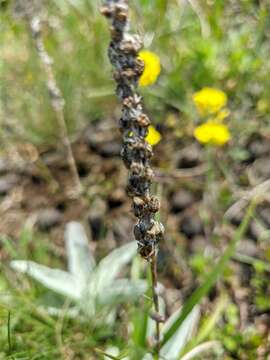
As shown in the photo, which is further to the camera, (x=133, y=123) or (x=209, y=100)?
(x=209, y=100)

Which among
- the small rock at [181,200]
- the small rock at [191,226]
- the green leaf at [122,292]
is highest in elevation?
the small rock at [181,200]

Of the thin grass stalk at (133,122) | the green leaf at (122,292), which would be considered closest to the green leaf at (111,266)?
the green leaf at (122,292)

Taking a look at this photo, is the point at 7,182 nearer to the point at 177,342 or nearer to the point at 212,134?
the point at 212,134

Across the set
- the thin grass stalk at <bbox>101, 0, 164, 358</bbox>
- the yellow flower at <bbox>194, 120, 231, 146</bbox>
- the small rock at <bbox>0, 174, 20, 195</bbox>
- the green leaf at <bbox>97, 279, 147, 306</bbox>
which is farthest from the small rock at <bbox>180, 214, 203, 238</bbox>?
the thin grass stalk at <bbox>101, 0, 164, 358</bbox>

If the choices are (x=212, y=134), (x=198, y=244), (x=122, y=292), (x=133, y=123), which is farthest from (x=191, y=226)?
(x=133, y=123)

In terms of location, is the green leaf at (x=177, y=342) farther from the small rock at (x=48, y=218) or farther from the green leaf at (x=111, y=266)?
the small rock at (x=48, y=218)

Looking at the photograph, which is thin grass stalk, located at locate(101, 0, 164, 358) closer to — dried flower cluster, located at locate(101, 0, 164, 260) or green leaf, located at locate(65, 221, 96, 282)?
dried flower cluster, located at locate(101, 0, 164, 260)
